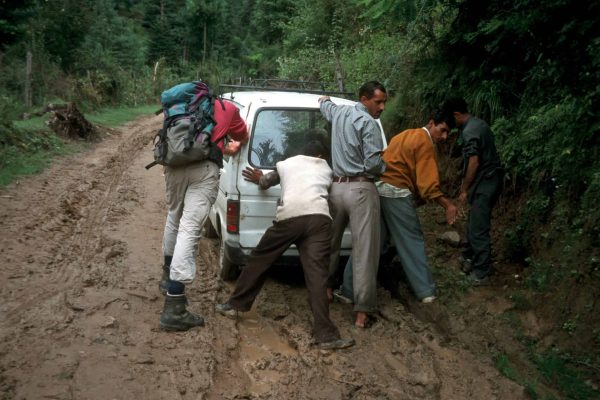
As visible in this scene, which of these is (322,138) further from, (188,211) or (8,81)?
(8,81)

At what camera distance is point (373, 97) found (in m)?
4.89

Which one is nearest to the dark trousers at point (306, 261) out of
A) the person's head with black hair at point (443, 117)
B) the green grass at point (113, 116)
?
the person's head with black hair at point (443, 117)

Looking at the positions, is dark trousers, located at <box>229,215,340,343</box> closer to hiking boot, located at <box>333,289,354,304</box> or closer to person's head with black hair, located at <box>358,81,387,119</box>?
hiking boot, located at <box>333,289,354,304</box>

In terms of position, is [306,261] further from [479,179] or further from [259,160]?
[479,179]

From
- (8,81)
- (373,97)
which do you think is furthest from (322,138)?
(8,81)

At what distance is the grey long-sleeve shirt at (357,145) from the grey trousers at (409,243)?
0.47 m

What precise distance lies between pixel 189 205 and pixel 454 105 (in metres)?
2.68

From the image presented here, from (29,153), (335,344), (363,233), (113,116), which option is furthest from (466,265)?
(113,116)

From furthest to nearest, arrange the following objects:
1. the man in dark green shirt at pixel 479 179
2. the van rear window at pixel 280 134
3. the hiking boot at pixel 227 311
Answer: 1. the man in dark green shirt at pixel 479 179
2. the van rear window at pixel 280 134
3. the hiking boot at pixel 227 311

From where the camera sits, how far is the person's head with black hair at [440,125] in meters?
5.21

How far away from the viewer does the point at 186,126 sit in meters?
4.49

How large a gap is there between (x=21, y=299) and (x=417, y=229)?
3.52m

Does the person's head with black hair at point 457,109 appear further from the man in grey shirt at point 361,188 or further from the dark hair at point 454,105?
the man in grey shirt at point 361,188

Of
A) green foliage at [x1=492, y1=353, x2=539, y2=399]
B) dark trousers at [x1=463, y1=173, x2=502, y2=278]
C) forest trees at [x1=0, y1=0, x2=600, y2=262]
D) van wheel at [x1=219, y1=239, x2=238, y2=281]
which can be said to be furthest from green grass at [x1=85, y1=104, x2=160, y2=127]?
green foliage at [x1=492, y1=353, x2=539, y2=399]
